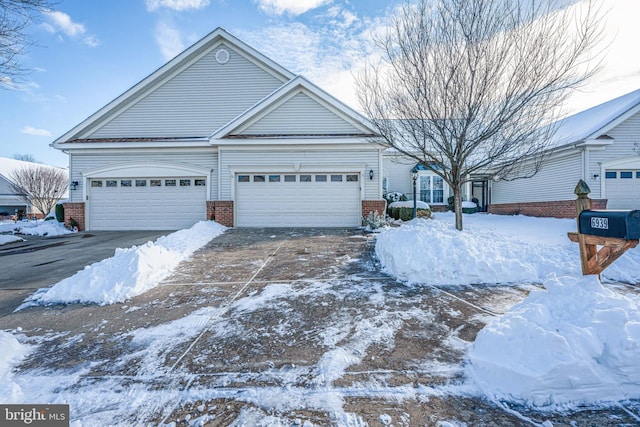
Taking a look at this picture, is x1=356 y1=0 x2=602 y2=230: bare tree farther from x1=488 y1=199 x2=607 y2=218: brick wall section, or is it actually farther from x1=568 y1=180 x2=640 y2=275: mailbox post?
x1=488 y1=199 x2=607 y2=218: brick wall section

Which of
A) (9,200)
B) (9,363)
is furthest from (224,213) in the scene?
(9,200)

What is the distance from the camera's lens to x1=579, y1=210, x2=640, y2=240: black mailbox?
2.75 metres

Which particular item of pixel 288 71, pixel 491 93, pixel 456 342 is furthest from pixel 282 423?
pixel 288 71

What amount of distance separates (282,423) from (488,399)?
169cm

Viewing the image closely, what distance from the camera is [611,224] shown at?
2.90m

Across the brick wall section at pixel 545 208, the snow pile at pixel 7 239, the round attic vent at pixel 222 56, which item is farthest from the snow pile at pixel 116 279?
the brick wall section at pixel 545 208

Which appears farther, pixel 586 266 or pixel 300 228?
pixel 300 228

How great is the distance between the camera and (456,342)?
3145 mm

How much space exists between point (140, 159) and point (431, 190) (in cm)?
1682

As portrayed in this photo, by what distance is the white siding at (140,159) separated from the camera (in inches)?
485

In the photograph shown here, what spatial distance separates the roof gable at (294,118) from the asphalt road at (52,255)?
565 cm

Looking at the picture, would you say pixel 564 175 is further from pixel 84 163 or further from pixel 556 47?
pixel 84 163

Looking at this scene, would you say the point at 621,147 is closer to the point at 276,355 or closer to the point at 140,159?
the point at 276,355

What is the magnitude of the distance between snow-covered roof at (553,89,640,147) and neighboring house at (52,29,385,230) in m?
9.51
